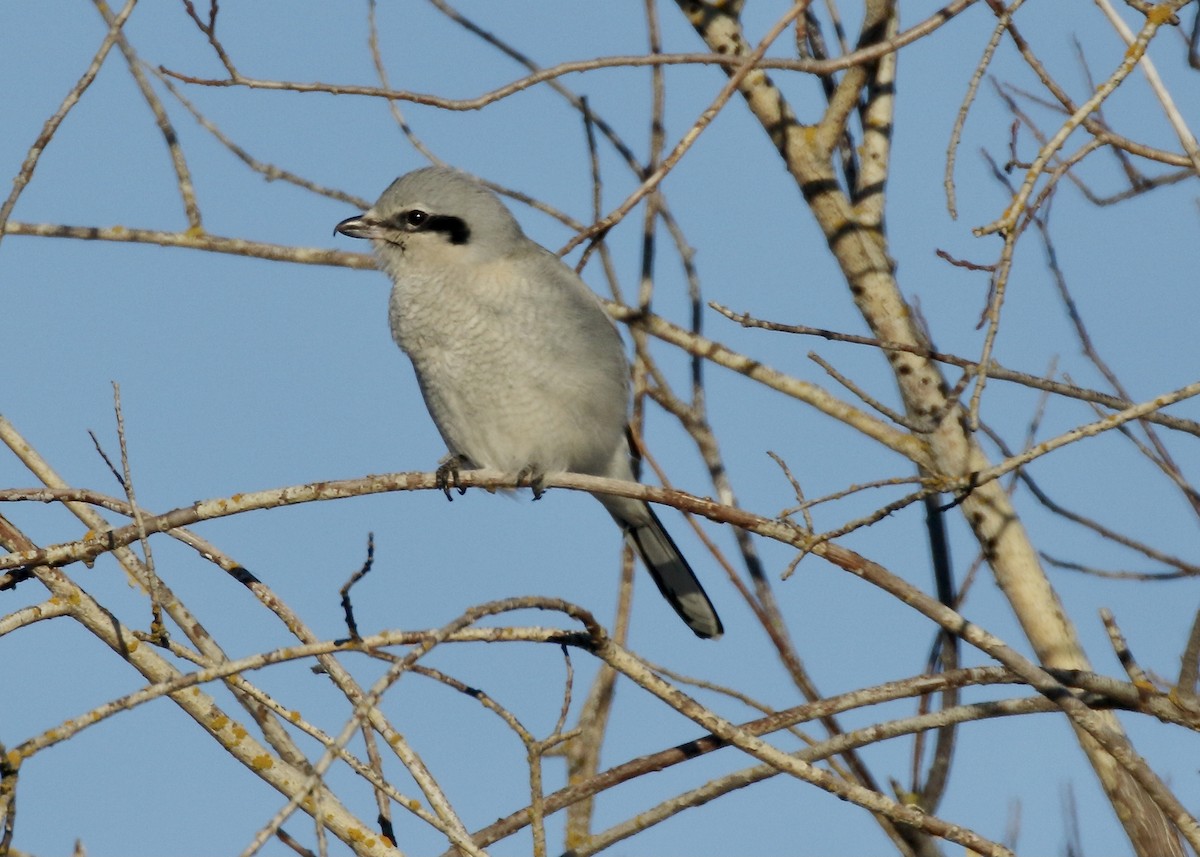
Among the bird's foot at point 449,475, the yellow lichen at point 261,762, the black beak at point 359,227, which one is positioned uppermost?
the black beak at point 359,227

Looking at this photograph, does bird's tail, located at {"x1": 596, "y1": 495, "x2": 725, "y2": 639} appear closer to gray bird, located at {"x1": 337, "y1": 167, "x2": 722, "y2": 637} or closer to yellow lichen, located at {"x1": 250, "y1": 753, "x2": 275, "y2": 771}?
gray bird, located at {"x1": 337, "y1": 167, "x2": 722, "y2": 637}

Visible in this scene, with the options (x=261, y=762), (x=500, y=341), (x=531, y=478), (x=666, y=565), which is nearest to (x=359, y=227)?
(x=500, y=341)

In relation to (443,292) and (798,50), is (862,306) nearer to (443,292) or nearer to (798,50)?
(798,50)

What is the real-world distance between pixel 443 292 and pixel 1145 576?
1.85m

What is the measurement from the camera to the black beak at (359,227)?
386 cm

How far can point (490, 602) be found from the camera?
6.15 ft

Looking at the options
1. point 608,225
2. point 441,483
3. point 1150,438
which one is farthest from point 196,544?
point 1150,438

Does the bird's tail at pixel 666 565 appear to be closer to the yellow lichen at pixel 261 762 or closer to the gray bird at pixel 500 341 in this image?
the gray bird at pixel 500 341

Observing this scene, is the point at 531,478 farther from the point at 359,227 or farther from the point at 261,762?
the point at 261,762

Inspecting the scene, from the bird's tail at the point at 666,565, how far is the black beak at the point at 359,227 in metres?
0.98

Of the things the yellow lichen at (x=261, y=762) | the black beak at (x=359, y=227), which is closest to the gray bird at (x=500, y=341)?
the black beak at (x=359, y=227)

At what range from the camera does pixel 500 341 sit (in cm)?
352

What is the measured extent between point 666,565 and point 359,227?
4.23 ft

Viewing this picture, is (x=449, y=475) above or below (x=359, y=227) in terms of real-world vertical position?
below
